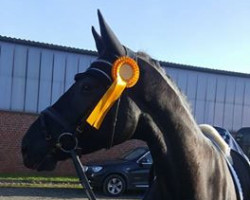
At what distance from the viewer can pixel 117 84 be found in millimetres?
3115

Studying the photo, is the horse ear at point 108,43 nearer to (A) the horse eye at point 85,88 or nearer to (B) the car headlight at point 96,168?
(A) the horse eye at point 85,88

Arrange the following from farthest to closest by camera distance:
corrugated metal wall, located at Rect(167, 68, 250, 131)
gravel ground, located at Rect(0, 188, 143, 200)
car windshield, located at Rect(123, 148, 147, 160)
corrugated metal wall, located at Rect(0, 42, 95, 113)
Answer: corrugated metal wall, located at Rect(167, 68, 250, 131)
corrugated metal wall, located at Rect(0, 42, 95, 113)
car windshield, located at Rect(123, 148, 147, 160)
gravel ground, located at Rect(0, 188, 143, 200)

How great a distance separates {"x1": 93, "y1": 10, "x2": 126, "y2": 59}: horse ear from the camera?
306 centimetres

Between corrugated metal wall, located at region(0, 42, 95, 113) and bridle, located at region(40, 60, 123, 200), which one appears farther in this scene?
corrugated metal wall, located at region(0, 42, 95, 113)

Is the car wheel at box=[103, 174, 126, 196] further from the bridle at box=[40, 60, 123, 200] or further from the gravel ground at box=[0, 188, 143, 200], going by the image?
the bridle at box=[40, 60, 123, 200]

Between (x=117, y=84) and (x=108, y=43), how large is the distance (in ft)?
0.94

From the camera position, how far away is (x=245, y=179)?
4117 millimetres

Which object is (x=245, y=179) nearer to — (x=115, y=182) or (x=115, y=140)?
(x=115, y=140)

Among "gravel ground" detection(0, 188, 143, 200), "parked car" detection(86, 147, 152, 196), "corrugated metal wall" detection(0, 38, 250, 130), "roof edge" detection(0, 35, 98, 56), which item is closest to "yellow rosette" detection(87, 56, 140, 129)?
"gravel ground" detection(0, 188, 143, 200)

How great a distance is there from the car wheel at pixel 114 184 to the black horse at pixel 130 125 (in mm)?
13266

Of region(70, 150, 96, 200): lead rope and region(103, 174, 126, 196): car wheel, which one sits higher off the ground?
region(70, 150, 96, 200): lead rope

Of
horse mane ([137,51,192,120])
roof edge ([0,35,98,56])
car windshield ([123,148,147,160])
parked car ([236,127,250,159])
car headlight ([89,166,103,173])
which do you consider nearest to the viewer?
horse mane ([137,51,192,120])

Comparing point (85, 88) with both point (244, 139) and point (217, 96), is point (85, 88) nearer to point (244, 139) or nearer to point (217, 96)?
point (244, 139)

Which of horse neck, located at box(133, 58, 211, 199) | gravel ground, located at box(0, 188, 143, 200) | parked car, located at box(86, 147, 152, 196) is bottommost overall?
gravel ground, located at box(0, 188, 143, 200)
